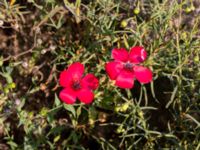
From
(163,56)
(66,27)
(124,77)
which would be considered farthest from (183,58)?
(66,27)

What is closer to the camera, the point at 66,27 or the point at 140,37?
the point at 140,37

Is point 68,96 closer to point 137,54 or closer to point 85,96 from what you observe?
point 85,96

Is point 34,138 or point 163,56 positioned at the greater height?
point 163,56

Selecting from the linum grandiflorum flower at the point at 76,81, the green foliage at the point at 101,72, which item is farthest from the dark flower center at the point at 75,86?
the green foliage at the point at 101,72

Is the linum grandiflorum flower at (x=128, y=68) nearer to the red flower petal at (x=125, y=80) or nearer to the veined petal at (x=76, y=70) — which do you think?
the red flower petal at (x=125, y=80)

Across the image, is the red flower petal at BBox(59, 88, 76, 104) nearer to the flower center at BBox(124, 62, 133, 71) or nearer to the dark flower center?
the dark flower center

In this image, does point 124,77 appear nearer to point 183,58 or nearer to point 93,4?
point 183,58

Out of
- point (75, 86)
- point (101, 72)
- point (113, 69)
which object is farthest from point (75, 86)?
point (101, 72)
